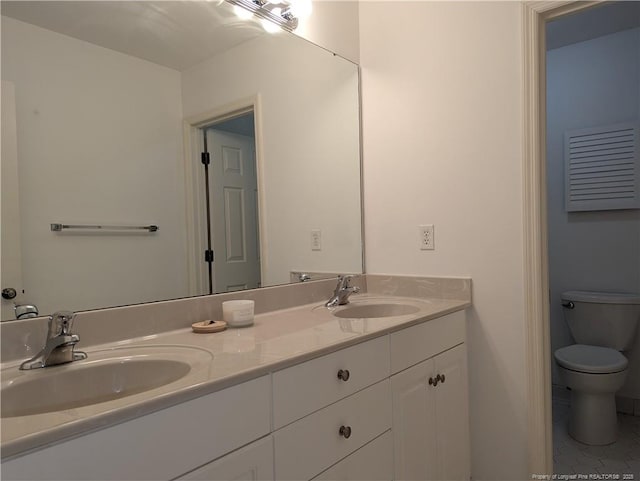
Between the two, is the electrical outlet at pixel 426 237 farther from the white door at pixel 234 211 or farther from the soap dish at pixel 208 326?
the soap dish at pixel 208 326

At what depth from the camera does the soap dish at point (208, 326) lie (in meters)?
1.28

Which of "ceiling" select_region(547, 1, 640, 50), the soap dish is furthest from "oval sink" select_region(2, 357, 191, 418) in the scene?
"ceiling" select_region(547, 1, 640, 50)

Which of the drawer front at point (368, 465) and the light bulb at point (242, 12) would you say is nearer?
the drawer front at point (368, 465)

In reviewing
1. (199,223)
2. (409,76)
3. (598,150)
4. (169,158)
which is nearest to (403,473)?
(199,223)

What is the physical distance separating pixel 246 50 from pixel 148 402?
1.39 meters

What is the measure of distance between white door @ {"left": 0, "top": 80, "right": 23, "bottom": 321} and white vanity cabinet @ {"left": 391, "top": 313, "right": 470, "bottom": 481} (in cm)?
106

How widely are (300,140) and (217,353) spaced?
3.84 feet

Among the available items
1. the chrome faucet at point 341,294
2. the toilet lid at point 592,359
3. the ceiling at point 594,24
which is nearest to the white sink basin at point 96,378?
the chrome faucet at point 341,294

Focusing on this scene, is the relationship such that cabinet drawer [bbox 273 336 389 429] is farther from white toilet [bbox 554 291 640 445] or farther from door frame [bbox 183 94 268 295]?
white toilet [bbox 554 291 640 445]

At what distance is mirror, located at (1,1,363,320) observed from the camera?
3.53ft

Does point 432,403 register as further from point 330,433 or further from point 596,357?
point 596,357

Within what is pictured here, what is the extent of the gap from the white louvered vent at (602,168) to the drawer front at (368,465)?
2.22 metres

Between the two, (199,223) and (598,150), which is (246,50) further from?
(598,150)

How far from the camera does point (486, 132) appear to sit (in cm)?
170
